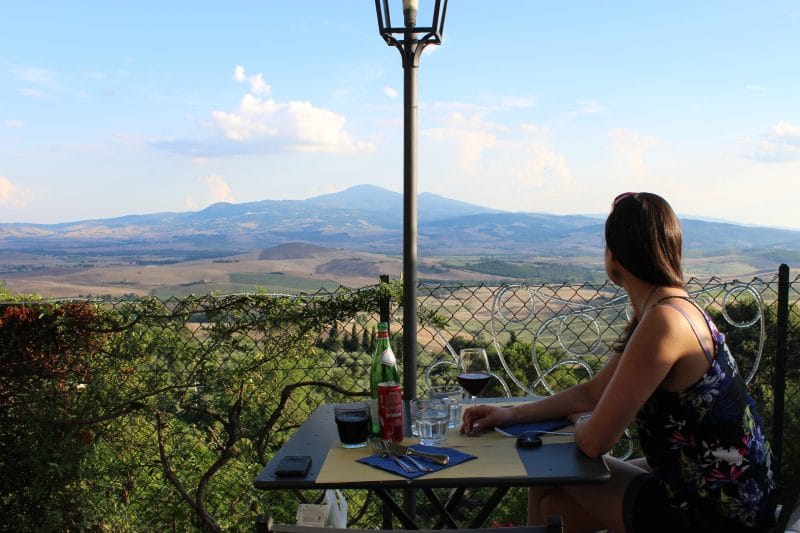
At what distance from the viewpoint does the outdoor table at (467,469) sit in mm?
1505

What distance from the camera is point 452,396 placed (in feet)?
6.63

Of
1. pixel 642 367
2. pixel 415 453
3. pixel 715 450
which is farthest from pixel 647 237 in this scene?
pixel 415 453

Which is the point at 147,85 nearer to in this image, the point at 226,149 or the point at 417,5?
the point at 226,149

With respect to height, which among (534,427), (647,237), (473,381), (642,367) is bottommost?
(534,427)

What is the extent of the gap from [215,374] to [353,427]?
1676 millimetres

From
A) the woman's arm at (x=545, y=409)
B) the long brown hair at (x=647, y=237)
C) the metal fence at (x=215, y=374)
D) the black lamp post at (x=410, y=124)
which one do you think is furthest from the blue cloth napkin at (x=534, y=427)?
the metal fence at (x=215, y=374)

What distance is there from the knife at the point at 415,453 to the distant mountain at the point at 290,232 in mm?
9073

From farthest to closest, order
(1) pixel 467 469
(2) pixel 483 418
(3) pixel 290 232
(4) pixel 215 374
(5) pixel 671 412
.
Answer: (3) pixel 290 232 → (4) pixel 215 374 → (2) pixel 483 418 → (5) pixel 671 412 → (1) pixel 467 469

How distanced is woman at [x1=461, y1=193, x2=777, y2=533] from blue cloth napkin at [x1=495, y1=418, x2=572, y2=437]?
0.20 metres

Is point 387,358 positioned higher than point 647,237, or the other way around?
point 647,237

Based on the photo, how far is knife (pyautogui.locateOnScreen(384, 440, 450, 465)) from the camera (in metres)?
1.61

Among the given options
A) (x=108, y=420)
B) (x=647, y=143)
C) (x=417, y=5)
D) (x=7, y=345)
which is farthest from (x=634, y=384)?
(x=647, y=143)

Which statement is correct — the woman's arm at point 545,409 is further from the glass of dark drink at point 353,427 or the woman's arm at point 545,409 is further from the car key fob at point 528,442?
the glass of dark drink at point 353,427

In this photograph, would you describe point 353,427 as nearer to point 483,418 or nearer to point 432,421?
point 432,421
